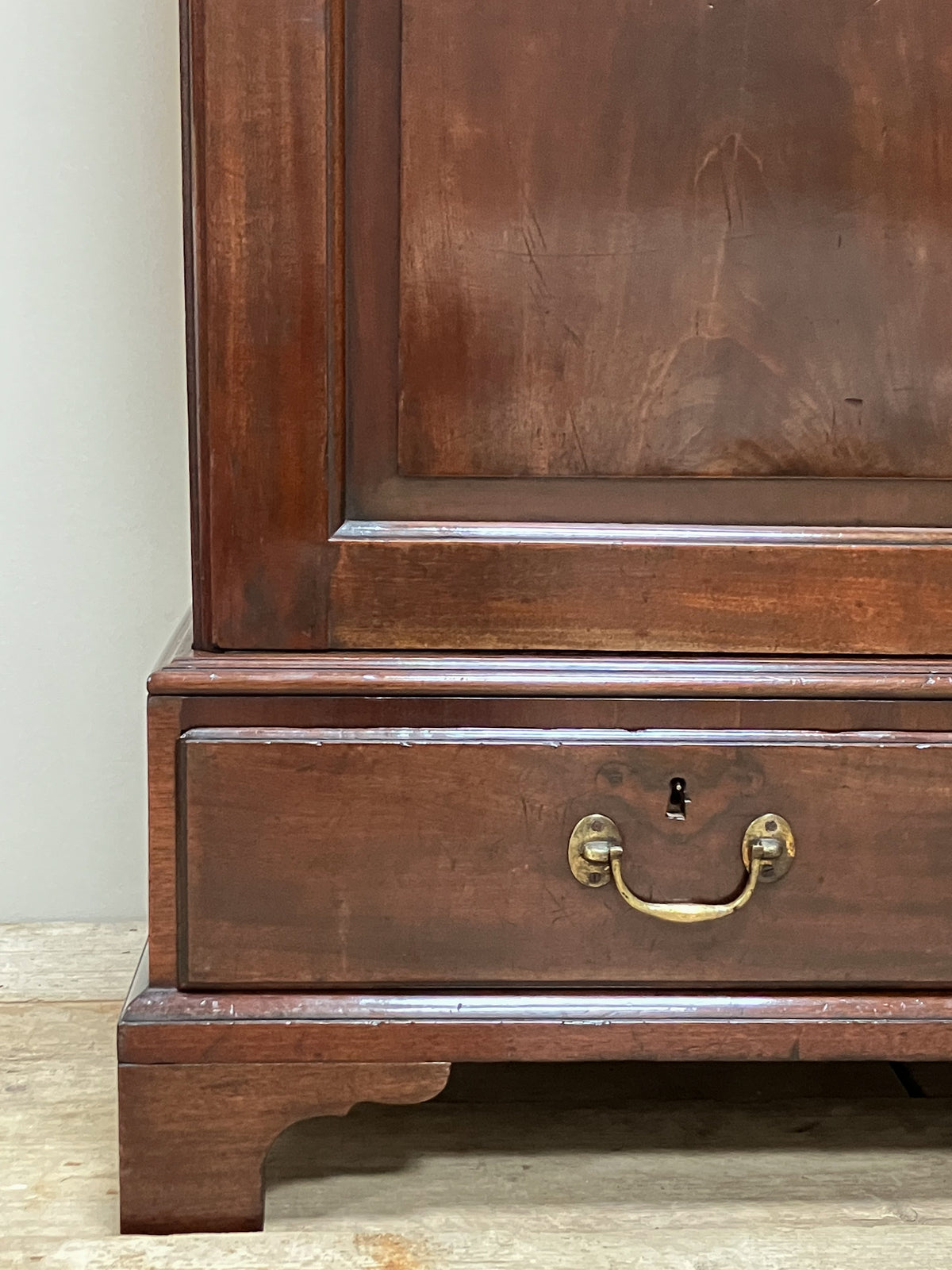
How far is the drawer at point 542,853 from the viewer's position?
0.71 metres

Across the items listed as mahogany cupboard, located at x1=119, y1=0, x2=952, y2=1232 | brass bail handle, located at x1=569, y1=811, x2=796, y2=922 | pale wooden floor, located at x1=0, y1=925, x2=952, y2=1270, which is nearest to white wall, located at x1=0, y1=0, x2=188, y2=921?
pale wooden floor, located at x1=0, y1=925, x2=952, y2=1270

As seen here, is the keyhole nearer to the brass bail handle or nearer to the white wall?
the brass bail handle

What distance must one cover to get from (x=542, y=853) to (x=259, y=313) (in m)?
0.35

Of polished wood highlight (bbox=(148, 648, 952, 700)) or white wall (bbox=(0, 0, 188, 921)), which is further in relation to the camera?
white wall (bbox=(0, 0, 188, 921))

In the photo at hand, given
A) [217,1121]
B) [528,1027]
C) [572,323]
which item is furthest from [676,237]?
[217,1121]

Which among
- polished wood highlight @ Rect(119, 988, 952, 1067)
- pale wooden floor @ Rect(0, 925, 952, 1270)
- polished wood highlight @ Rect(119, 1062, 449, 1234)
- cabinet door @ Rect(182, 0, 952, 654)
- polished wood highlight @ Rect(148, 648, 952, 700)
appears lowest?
pale wooden floor @ Rect(0, 925, 952, 1270)

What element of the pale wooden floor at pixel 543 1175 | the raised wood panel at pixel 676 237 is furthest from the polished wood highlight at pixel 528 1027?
the raised wood panel at pixel 676 237

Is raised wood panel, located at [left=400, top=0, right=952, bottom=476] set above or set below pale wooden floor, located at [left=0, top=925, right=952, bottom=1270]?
above

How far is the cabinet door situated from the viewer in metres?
0.68

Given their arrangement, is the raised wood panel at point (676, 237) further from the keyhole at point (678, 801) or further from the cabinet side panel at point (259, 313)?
the keyhole at point (678, 801)

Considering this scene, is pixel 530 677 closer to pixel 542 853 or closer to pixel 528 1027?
pixel 542 853

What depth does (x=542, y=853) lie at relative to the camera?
72 cm

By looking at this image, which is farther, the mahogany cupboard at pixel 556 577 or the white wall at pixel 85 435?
the white wall at pixel 85 435

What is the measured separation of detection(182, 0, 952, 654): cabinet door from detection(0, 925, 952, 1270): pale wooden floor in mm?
343
